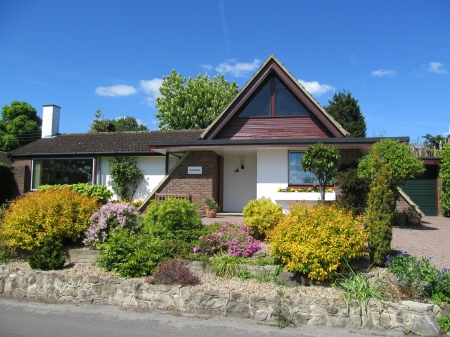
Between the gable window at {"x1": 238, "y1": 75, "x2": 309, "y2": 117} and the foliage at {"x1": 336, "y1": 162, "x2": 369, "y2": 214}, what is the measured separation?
12.1 ft

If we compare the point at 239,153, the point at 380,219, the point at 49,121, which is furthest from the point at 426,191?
the point at 49,121

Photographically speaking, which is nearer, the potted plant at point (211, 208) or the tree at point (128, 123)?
the potted plant at point (211, 208)

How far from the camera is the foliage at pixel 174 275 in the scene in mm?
6457

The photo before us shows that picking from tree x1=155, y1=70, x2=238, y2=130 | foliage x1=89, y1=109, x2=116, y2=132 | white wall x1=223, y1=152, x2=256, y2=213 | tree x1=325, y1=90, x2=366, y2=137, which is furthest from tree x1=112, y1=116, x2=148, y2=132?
white wall x1=223, y1=152, x2=256, y2=213

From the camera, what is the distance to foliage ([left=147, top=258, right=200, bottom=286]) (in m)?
6.46

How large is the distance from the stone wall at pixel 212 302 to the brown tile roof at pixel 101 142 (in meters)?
10.4

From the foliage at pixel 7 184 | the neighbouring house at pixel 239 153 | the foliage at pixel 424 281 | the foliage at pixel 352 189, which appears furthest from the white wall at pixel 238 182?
the foliage at pixel 7 184

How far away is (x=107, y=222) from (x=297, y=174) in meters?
7.50

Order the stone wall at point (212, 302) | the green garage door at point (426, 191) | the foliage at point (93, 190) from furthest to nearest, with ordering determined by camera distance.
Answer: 1. the green garage door at point (426, 191)
2. the foliage at point (93, 190)
3. the stone wall at point (212, 302)

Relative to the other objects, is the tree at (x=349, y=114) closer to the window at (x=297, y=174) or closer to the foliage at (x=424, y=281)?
the window at (x=297, y=174)

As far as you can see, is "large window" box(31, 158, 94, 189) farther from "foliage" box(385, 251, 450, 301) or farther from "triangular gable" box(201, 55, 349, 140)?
"foliage" box(385, 251, 450, 301)

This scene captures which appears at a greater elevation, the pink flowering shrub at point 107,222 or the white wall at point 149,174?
the white wall at point 149,174

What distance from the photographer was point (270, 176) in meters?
13.5

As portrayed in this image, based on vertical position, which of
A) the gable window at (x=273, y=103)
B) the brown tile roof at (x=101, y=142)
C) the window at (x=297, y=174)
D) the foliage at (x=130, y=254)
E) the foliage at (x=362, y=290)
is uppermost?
the gable window at (x=273, y=103)
